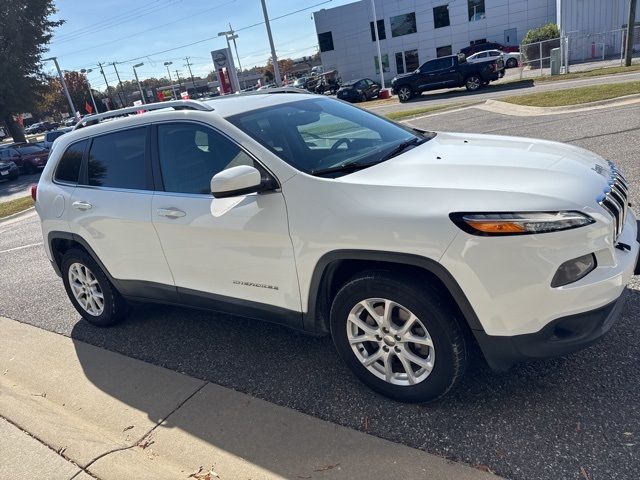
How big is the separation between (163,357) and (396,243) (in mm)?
2358

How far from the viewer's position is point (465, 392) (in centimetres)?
285

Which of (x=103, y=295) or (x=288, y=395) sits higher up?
(x=103, y=295)

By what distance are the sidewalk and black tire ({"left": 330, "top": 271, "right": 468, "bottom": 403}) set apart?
Result: 1.14 feet

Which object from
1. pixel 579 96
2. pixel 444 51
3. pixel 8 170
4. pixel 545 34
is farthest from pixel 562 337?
pixel 444 51

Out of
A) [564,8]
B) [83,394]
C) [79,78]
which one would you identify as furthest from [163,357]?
[79,78]

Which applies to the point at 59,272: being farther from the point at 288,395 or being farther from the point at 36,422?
the point at 288,395

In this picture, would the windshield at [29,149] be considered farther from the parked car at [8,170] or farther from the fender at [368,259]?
the fender at [368,259]

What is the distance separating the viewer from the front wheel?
24562mm

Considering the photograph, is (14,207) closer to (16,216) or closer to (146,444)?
(16,216)

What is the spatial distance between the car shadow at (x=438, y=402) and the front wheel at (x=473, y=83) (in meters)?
23.3

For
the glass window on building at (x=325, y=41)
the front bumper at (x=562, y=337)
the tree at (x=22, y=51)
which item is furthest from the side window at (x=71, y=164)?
the glass window on building at (x=325, y=41)

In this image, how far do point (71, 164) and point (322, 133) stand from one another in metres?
2.36

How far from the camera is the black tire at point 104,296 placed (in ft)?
14.2

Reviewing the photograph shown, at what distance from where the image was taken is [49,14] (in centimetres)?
3891
